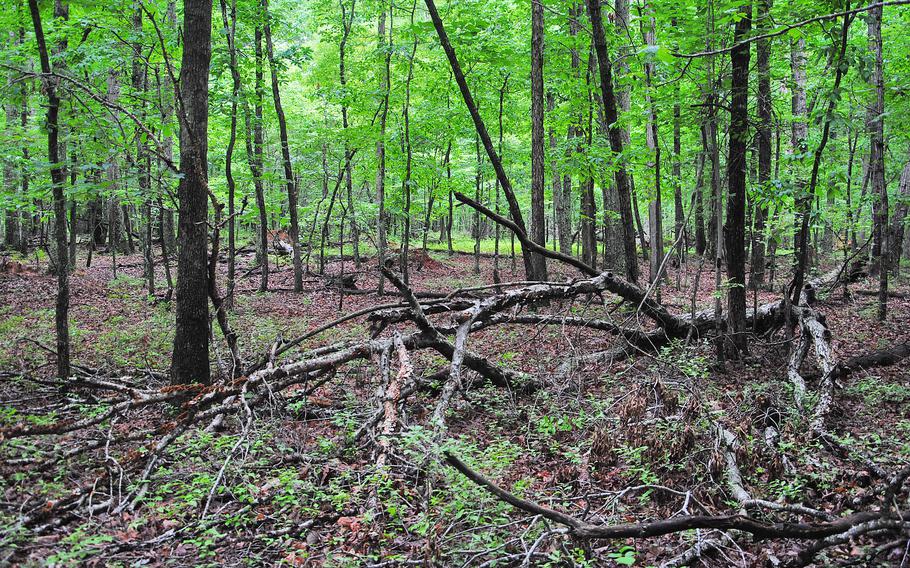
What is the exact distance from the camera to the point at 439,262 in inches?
937

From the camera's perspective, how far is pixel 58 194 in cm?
763

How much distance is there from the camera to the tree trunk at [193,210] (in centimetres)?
636

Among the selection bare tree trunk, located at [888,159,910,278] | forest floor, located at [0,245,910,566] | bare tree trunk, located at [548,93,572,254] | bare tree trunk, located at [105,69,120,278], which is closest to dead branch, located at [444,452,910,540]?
forest floor, located at [0,245,910,566]

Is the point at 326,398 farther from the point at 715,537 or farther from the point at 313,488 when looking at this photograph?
the point at 715,537

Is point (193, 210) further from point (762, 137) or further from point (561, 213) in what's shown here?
point (561, 213)

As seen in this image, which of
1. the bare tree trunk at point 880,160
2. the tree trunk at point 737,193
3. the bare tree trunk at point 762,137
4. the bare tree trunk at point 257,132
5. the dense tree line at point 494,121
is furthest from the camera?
the bare tree trunk at point 257,132

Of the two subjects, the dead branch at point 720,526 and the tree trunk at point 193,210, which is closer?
the dead branch at point 720,526

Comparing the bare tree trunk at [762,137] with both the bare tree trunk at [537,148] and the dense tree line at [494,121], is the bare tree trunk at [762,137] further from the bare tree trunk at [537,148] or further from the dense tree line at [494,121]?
the bare tree trunk at [537,148]

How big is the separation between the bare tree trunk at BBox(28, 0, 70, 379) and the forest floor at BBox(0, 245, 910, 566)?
0.65 m

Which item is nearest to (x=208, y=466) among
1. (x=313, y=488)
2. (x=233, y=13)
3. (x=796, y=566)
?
(x=313, y=488)

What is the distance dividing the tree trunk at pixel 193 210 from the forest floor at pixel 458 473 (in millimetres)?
866

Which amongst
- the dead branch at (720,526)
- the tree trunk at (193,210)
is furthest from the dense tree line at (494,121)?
the dead branch at (720,526)

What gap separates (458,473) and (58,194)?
727 cm

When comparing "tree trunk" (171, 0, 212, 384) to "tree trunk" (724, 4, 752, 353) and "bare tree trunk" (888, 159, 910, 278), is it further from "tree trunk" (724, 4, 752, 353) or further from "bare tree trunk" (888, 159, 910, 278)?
"bare tree trunk" (888, 159, 910, 278)
